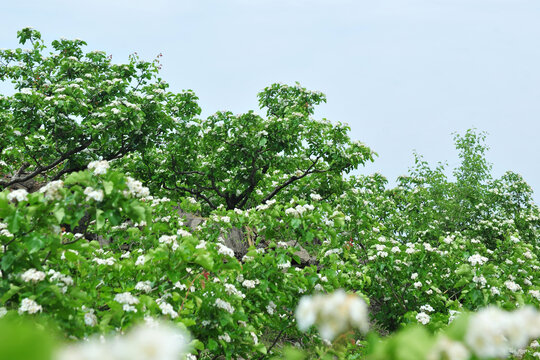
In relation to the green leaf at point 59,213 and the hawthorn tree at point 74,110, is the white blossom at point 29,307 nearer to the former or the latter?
the green leaf at point 59,213

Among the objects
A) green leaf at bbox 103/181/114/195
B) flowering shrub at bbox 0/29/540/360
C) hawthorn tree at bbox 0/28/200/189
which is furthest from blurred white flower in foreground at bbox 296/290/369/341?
hawthorn tree at bbox 0/28/200/189

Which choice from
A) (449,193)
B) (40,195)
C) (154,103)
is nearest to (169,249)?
(40,195)

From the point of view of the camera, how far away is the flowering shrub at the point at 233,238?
2.87m

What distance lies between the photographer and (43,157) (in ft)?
35.6

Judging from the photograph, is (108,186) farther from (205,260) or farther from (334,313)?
(334,313)

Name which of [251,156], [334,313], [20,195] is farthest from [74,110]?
[334,313]

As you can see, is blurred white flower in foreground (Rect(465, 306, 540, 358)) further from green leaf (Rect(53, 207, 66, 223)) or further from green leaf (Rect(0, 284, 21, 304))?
green leaf (Rect(0, 284, 21, 304))

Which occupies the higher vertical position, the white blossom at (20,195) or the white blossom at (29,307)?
the white blossom at (20,195)

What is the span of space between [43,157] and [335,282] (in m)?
9.17

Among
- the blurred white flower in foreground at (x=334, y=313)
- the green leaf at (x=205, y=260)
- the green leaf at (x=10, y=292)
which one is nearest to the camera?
the blurred white flower in foreground at (x=334, y=313)

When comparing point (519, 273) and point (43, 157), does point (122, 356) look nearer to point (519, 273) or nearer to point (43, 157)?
point (519, 273)

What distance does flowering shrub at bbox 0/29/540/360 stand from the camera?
2.87 m

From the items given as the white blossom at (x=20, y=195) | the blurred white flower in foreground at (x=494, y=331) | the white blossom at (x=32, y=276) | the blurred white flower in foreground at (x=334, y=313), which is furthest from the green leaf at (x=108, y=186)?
the blurred white flower in foreground at (x=494, y=331)

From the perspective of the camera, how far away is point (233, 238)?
10.9m
